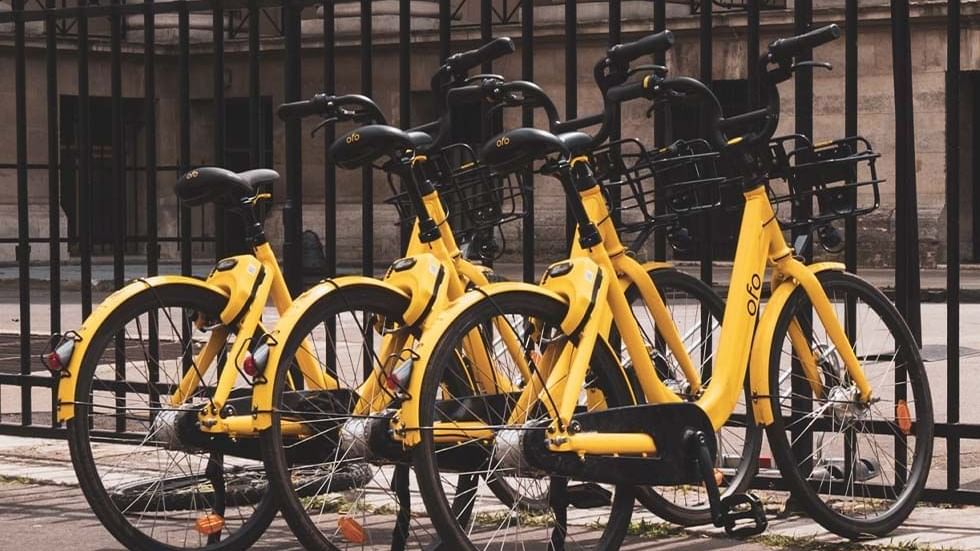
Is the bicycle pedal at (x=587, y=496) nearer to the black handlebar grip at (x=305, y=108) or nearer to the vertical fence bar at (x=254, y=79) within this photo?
the black handlebar grip at (x=305, y=108)

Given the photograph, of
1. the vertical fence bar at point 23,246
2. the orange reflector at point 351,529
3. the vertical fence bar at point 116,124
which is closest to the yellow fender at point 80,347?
the orange reflector at point 351,529

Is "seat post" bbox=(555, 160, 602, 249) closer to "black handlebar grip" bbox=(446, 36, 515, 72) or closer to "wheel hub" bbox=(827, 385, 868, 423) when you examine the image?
Answer: "black handlebar grip" bbox=(446, 36, 515, 72)

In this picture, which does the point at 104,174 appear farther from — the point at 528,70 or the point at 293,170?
the point at 528,70

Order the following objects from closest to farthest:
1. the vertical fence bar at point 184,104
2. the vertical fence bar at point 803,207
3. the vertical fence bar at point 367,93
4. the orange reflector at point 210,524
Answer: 1. the orange reflector at point 210,524
2. the vertical fence bar at point 803,207
3. the vertical fence bar at point 367,93
4. the vertical fence bar at point 184,104

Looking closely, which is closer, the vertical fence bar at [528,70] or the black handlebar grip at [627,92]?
the black handlebar grip at [627,92]

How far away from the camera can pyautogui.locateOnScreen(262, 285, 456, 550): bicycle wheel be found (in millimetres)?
5430

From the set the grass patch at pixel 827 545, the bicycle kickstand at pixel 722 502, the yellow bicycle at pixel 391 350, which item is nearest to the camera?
the yellow bicycle at pixel 391 350

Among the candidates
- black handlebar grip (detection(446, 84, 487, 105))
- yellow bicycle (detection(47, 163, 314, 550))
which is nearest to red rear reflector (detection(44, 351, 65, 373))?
yellow bicycle (detection(47, 163, 314, 550))

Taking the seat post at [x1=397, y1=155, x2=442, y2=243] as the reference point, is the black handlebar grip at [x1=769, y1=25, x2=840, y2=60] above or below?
above

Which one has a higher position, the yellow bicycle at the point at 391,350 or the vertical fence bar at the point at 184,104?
the vertical fence bar at the point at 184,104

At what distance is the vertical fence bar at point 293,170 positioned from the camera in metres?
7.88

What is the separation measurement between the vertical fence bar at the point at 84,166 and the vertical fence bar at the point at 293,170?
41.1 inches

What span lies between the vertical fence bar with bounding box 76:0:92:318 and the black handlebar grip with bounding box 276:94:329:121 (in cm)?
214

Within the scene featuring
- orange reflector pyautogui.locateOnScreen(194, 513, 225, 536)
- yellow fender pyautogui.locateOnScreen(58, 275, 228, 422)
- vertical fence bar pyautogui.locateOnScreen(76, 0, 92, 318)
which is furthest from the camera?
vertical fence bar pyautogui.locateOnScreen(76, 0, 92, 318)
